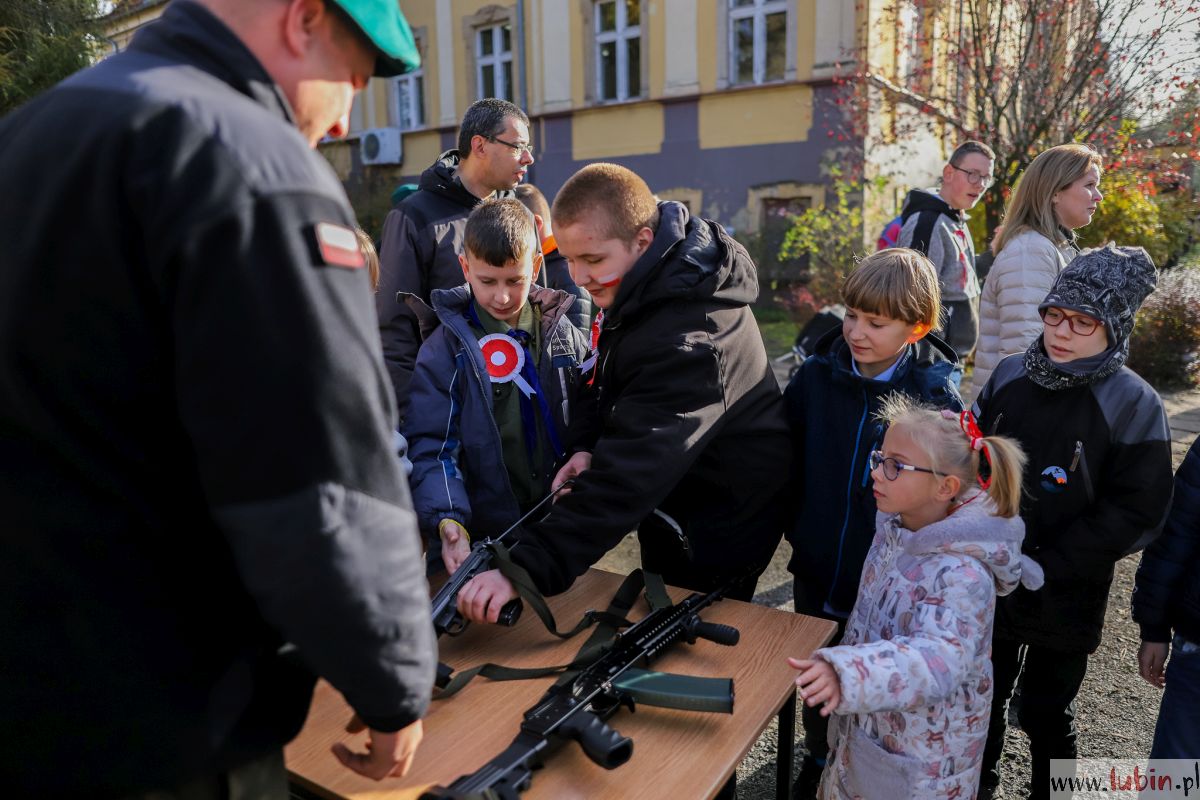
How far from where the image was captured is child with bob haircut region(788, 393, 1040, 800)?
1.76m

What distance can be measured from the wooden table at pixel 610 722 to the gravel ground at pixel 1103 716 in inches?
38.3

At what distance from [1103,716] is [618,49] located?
11.9 metres

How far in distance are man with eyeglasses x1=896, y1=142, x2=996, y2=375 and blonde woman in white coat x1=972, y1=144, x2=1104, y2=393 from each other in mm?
960

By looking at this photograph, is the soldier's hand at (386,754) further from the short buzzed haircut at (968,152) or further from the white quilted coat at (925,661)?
the short buzzed haircut at (968,152)

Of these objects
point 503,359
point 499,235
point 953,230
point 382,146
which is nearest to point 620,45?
point 382,146

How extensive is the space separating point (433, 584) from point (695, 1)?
38.5ft

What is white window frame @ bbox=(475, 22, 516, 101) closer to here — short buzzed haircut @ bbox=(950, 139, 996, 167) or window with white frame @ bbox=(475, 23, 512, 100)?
window with white frame @ bbox=(475, 23, 512, 100)

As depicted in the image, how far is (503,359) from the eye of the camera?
2.43 metres

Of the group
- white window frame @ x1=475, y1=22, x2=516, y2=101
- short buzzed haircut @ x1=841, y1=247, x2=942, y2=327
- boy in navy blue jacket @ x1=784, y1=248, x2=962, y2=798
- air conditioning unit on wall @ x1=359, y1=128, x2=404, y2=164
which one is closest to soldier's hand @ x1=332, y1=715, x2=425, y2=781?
boy in navy blue jacket @ x1=784, y1=248, x2=962, y2=798

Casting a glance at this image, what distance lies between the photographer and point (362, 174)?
55.7 feet

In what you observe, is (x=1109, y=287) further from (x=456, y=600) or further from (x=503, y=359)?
(x=456, y=600)

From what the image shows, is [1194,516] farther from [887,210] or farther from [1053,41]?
[887,210]

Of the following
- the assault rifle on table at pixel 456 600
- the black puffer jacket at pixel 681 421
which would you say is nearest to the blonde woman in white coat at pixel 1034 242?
the black puffer jacket at pixel 681 421

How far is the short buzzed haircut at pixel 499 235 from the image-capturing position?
2430 millimetres
